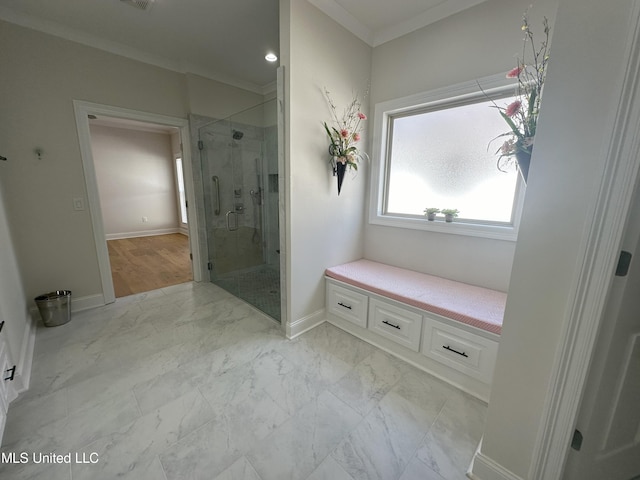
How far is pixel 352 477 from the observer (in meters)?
1.13

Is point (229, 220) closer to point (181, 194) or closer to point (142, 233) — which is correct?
point (181, 194)

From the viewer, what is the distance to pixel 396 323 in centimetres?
194

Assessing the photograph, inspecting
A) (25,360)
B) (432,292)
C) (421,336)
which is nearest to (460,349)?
(421,336)

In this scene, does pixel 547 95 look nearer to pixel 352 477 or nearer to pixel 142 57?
pixel 352 477

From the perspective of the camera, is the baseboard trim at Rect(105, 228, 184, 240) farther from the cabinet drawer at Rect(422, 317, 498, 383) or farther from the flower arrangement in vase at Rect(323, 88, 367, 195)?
the cabinet drawer at Rect(422, 317, 498, 383)

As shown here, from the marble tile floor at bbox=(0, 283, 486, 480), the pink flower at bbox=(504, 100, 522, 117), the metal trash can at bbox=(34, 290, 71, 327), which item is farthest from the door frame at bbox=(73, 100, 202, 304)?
the pink flower at bbox=(504, 100, 522, 117)

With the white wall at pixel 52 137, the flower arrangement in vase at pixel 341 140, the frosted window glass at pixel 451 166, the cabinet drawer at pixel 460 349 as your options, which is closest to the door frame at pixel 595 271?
the cabinet drawer at pixel 460 349

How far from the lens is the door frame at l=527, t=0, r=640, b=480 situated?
0.71 m

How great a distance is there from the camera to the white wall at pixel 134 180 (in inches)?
219

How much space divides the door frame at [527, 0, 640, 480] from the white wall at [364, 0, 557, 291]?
1179mm

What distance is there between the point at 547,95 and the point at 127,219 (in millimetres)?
7486

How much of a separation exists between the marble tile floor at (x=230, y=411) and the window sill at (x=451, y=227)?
1.15 meters

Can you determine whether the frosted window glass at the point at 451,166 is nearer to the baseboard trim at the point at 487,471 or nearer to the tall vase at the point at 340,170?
the tall vase at the point at 340,170

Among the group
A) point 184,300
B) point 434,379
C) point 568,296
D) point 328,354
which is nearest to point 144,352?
point 184,300
